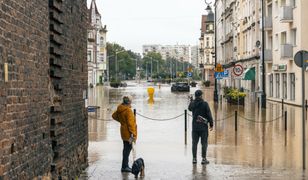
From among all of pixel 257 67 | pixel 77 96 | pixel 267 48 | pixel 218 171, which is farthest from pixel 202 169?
pixel 257 67

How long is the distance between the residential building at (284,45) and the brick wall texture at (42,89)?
87.2ft

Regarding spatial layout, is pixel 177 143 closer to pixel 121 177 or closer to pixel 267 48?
pixel 121 177

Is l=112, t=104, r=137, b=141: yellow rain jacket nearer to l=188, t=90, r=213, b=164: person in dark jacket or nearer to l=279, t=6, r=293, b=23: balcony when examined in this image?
l=188, t=90, r=213, b=164: person in dark jacket

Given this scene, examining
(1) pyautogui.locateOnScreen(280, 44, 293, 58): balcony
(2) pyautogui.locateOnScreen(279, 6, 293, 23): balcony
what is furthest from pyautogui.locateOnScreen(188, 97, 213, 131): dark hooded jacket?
(2) pyautogui.locateOnScreen(279, 6, 293, 23): balcony

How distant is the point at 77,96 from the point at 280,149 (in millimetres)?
6728

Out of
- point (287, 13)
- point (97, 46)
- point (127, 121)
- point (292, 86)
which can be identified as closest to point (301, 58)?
point (127, 121)

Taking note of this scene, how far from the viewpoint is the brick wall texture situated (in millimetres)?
6559

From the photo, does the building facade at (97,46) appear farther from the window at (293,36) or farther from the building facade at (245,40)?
the window at (293,36)

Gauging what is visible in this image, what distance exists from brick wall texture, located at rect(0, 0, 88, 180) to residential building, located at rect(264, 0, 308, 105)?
26.6 metres

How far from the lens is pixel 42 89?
8523 mm

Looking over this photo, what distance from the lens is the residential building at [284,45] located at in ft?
132

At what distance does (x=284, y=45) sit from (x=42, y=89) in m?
35.8

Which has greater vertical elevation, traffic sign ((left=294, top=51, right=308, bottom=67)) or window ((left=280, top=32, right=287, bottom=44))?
window ((left=280, top=32, right=287, bottom=44))

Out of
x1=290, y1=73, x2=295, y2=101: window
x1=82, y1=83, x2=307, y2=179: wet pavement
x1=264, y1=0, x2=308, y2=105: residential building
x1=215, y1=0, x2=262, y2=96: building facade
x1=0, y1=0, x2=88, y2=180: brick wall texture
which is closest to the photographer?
x1=0, y1=0, x2=88, y2=180: brick wall texture
